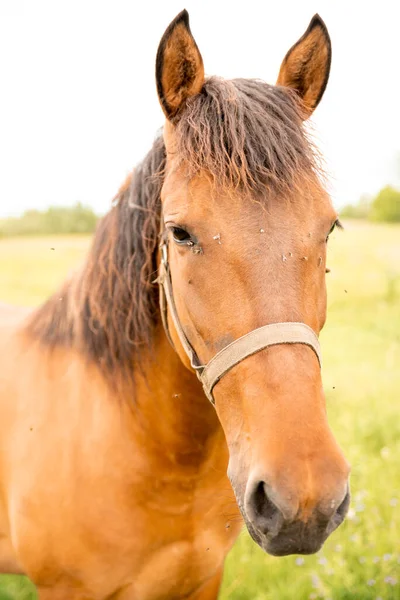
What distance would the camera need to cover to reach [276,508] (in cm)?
142

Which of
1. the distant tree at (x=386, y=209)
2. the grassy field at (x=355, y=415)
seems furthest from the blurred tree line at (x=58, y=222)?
the distant tree at (x=386, y=209)

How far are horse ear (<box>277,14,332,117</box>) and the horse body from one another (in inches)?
45.6

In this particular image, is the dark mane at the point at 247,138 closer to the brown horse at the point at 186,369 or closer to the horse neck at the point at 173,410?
the brown horse at the point at 186,369

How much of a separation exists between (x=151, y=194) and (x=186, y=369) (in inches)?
28.4

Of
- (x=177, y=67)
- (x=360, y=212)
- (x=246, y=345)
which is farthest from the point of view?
(x=360, y=212)

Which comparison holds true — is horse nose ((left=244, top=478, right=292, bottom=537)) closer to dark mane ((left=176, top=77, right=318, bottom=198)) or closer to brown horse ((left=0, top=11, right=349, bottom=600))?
brown horse ((left=0, top=11, right=349, bottom=600))

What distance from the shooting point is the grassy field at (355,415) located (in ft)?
11.4

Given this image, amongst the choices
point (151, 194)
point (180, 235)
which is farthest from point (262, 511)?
point (151, 194)

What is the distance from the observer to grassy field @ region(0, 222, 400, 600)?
3.48 metres

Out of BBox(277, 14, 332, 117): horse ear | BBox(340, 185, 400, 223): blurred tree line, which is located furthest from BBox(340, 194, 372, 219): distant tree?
BBox(277, 14, 332, 117): horse ear

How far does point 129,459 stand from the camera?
2230mm

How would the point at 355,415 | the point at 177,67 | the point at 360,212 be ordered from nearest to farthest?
the point at 177,67 → the point at 355,415 → the point at 360,212

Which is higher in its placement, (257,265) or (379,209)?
(257,265)

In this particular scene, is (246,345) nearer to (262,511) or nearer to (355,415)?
(262,511)
